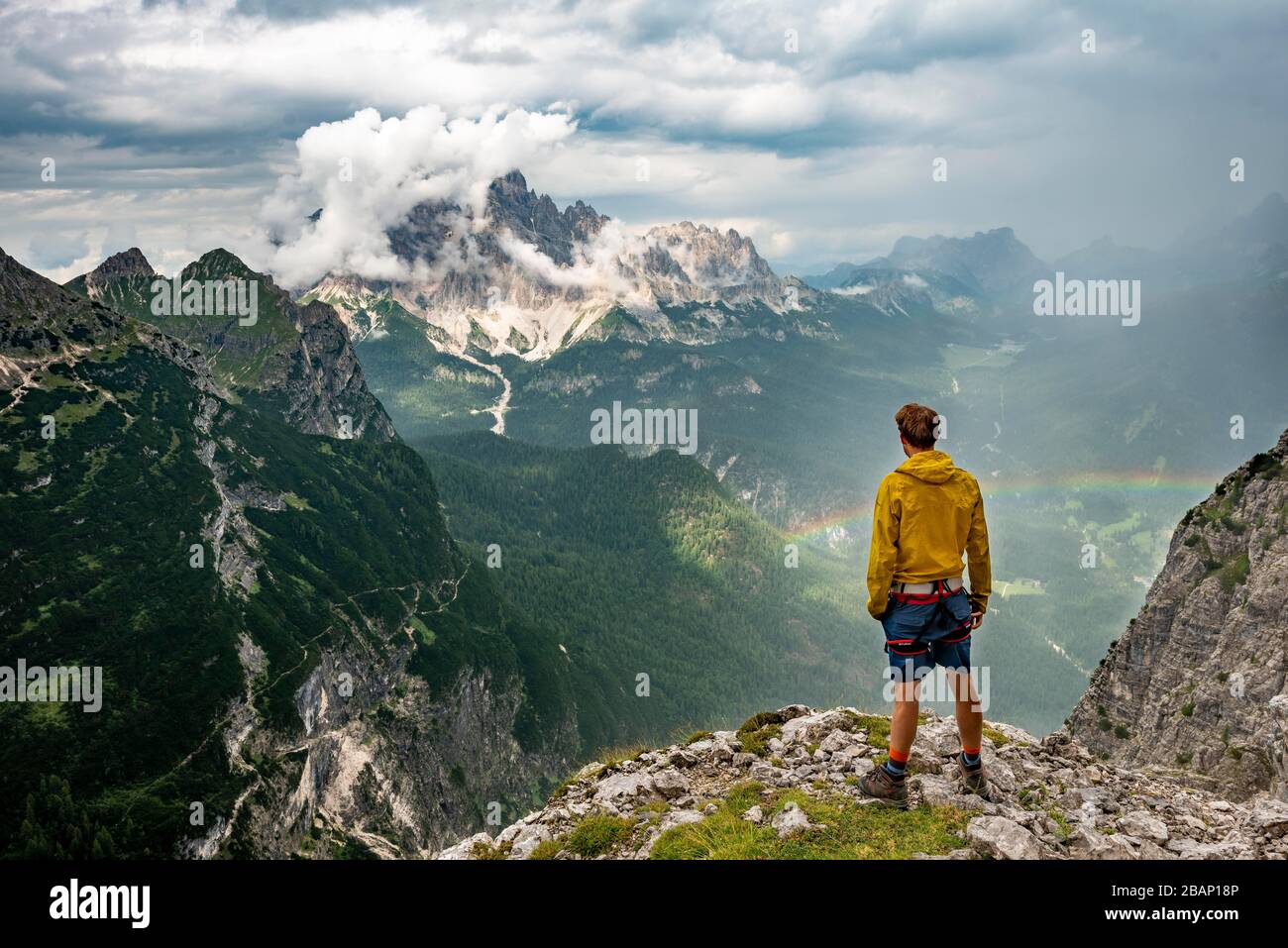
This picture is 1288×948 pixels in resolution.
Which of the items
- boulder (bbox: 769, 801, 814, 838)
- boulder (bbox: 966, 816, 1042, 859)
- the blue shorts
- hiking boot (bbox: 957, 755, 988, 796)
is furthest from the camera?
hiking boot (bbox: 957, 755, 988, 796)

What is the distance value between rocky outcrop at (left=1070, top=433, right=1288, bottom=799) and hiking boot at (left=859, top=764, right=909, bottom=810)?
100.0ft

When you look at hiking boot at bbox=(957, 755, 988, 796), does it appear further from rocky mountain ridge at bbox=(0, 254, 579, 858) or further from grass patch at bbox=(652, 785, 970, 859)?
rocky mountain ridge at bbox=(0, 254, 579, 858)

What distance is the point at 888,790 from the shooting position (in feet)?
50.6

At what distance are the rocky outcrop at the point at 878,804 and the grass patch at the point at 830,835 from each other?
76 millimetres

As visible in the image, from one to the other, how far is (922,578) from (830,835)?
524 cm

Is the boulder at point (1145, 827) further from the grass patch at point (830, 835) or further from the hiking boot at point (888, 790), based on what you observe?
the hiking boot at point (888, 790)

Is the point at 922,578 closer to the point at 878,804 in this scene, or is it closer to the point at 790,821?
the point at 878,804

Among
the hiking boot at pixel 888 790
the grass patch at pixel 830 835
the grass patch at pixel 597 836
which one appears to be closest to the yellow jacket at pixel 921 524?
the hiking boot at pixel 888 790

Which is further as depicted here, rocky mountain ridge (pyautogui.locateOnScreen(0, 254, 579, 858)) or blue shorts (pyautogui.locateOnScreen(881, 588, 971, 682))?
rocky mountain ridge (pyautogui.locateOnScreen(0, 254, 579, 858))

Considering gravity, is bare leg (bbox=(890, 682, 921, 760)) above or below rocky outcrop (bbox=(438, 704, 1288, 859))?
above

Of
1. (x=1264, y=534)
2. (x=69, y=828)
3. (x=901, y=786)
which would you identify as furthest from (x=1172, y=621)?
(x=69, y=828)

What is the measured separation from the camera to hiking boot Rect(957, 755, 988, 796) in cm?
1573

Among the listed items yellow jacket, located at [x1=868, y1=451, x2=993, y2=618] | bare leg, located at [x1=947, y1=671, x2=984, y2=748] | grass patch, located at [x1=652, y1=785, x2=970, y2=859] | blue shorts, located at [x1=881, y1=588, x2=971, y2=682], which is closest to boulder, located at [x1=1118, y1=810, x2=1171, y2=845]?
bare leg, located at [x1=947, y1=671, x2=984, y2=748]
